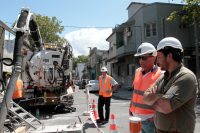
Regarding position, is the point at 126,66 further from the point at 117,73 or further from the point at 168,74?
the point at 168,74

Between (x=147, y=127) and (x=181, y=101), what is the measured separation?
1.11 metres

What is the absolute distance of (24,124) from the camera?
208 inches

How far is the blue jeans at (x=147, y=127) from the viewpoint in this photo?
2.60 m

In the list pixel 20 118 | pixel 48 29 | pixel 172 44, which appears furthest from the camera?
pixel 48 29

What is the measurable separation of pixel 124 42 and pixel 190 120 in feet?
70.7

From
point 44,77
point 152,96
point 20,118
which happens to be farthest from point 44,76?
point 152,96

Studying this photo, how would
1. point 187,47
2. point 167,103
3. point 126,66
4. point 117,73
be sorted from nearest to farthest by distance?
point 167,103 < point 187,47 < point 126,66 < point 117,73

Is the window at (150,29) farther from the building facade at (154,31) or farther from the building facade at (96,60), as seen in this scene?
the building facade at (96,60)

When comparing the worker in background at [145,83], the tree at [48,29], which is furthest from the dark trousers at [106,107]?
the tree at [48,29]

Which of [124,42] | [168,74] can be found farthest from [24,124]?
[124,42]

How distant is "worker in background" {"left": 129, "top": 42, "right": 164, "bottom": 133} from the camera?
107 inches

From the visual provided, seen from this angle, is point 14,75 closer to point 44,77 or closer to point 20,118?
point 20,118

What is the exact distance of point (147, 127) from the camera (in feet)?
8.68

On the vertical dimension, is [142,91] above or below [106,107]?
above
